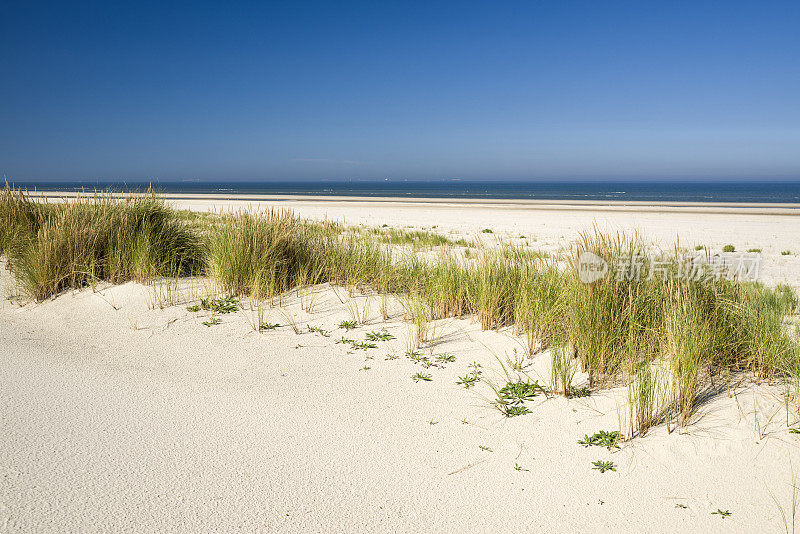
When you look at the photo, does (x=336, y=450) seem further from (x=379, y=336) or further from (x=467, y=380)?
(x=379, y=336)

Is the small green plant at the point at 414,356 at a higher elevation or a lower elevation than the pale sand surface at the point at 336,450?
higher

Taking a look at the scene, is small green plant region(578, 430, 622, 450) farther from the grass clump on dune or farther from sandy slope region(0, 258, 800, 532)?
the grass clump on dune

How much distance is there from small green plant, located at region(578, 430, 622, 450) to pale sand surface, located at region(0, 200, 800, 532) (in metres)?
0.05

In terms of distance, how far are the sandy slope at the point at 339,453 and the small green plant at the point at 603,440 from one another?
0.15 ft

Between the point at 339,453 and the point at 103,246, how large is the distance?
500 cm

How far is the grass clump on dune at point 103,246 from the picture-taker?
5660mm

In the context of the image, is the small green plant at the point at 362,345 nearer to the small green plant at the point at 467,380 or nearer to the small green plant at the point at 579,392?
the small green plant at the point at 467,380

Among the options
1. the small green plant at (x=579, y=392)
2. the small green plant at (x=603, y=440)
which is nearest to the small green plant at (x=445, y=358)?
the small green plant at (x=579, y=392)

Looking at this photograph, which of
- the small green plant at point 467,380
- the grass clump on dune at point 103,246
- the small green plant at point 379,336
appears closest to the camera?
the small green plant at point 467,380

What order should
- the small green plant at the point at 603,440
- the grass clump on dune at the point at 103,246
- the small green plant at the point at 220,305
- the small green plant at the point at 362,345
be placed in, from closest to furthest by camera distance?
the small green plant at the point at 603,440 < the small green plant at the point at 362,345 < the small green plant at the point at 220,305 < the grass clump on dune at the point at 103,246

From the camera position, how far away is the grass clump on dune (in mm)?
5660

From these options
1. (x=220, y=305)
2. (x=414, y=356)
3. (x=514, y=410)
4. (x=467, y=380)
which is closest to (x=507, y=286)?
(x=414, y=356)

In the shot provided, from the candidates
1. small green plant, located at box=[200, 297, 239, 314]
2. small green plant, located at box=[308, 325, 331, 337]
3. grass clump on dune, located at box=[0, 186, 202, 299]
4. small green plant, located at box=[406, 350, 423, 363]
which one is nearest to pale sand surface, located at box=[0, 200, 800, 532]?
small green plant, located at box=[406, 350, 423, 363]

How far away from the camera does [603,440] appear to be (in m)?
2.79
